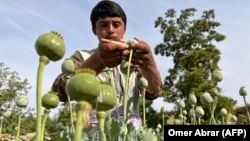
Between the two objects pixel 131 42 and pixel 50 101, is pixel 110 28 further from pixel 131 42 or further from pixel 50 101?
pixel 50 101

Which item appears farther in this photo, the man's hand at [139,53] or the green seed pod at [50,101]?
the man's hand at [139,53]

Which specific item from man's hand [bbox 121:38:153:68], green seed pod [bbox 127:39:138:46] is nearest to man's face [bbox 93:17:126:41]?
man's hand [bbox 121:38:153:68]

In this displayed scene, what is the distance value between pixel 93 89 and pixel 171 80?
1526cm

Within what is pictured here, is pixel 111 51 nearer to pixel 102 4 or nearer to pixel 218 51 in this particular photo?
pixel 102 4

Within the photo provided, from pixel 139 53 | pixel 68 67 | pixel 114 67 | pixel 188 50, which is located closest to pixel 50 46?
pixel 68 67

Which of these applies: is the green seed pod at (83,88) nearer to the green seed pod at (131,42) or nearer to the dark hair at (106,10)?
the green seed pod at (131,42)

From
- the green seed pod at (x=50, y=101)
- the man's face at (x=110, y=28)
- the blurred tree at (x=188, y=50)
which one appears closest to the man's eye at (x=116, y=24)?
the man's face at (x=110, y=28)

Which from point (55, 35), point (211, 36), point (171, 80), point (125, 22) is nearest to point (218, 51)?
point (211, 36)

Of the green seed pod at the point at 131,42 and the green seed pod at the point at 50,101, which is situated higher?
the green seed pod at the point at 131,42

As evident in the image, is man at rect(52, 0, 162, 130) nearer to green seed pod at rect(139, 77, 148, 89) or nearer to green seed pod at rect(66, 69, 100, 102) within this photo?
green seed pod at rect(139, 77, 148, 89)

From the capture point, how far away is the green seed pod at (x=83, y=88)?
0.63 metres

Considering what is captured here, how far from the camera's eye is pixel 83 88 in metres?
0.63

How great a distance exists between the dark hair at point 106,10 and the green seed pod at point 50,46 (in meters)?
1.06

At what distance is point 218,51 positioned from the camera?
16422mm
